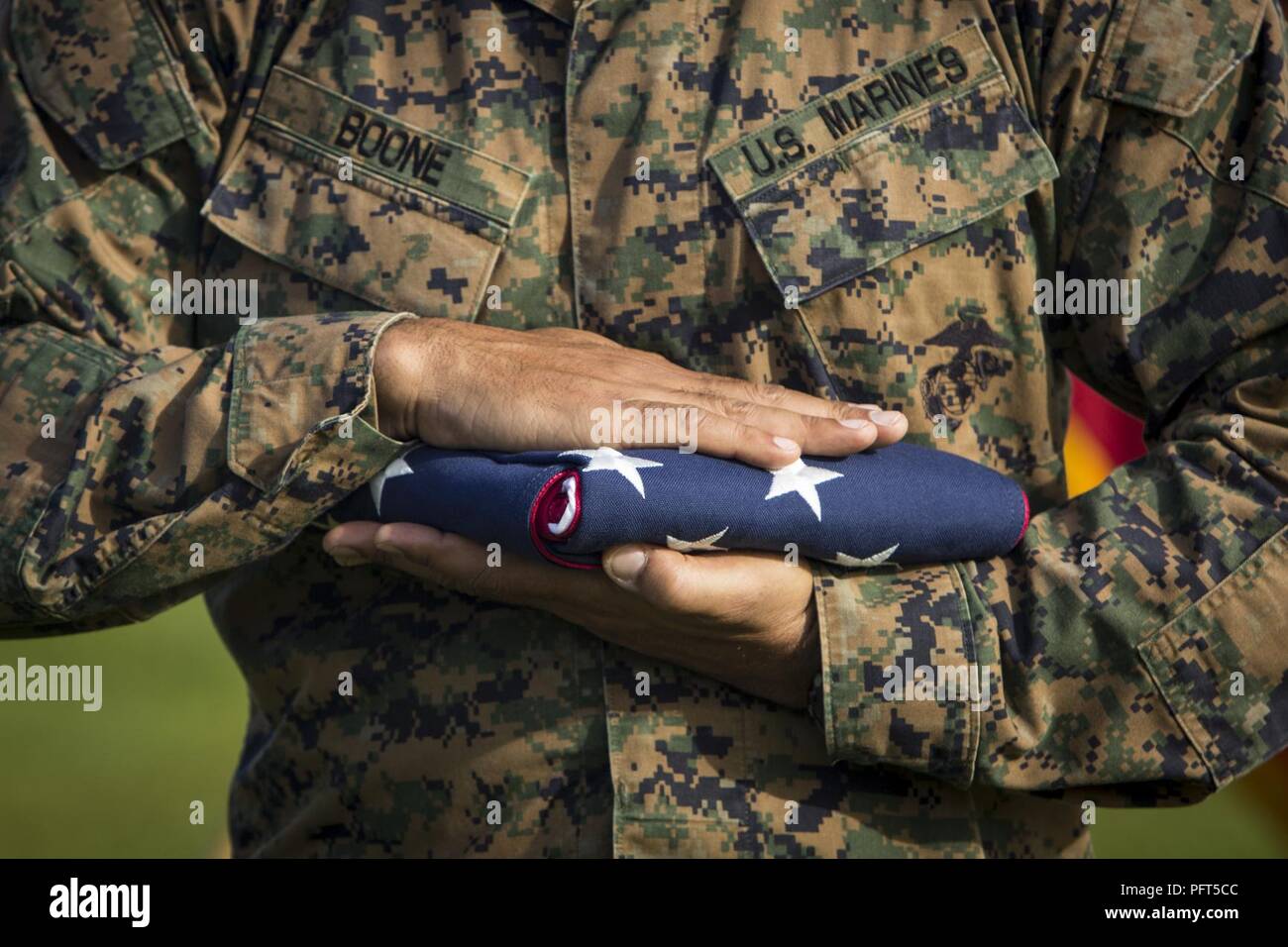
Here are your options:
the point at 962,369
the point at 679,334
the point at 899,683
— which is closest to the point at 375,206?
the point at 679,334

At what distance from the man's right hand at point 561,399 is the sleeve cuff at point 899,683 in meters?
0.19

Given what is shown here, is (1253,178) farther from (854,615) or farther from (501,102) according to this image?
(501,102)

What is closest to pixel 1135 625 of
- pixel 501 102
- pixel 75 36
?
pixel 501 102

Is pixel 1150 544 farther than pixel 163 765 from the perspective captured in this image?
No

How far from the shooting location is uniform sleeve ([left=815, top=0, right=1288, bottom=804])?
1.57 m

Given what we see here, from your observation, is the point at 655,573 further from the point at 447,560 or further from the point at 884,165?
the point at 884,165

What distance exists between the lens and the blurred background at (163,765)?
376cm

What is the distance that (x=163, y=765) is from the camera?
4.23 m

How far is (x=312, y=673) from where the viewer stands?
1742 mm

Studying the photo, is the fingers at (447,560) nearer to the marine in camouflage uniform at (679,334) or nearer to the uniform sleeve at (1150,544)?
the marine in camouflage uniform at (679,334)

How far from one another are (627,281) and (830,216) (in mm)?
267

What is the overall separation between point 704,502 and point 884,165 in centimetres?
54

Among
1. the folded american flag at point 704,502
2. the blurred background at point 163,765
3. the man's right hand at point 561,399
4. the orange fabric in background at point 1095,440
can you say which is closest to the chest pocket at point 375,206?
the man's right hand at point 561,399

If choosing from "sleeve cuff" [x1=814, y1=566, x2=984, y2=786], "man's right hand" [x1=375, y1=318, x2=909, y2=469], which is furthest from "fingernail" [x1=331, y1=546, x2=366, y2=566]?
"sleeve cuff" [x1=814, y1=566, x2=984, y2=786]
